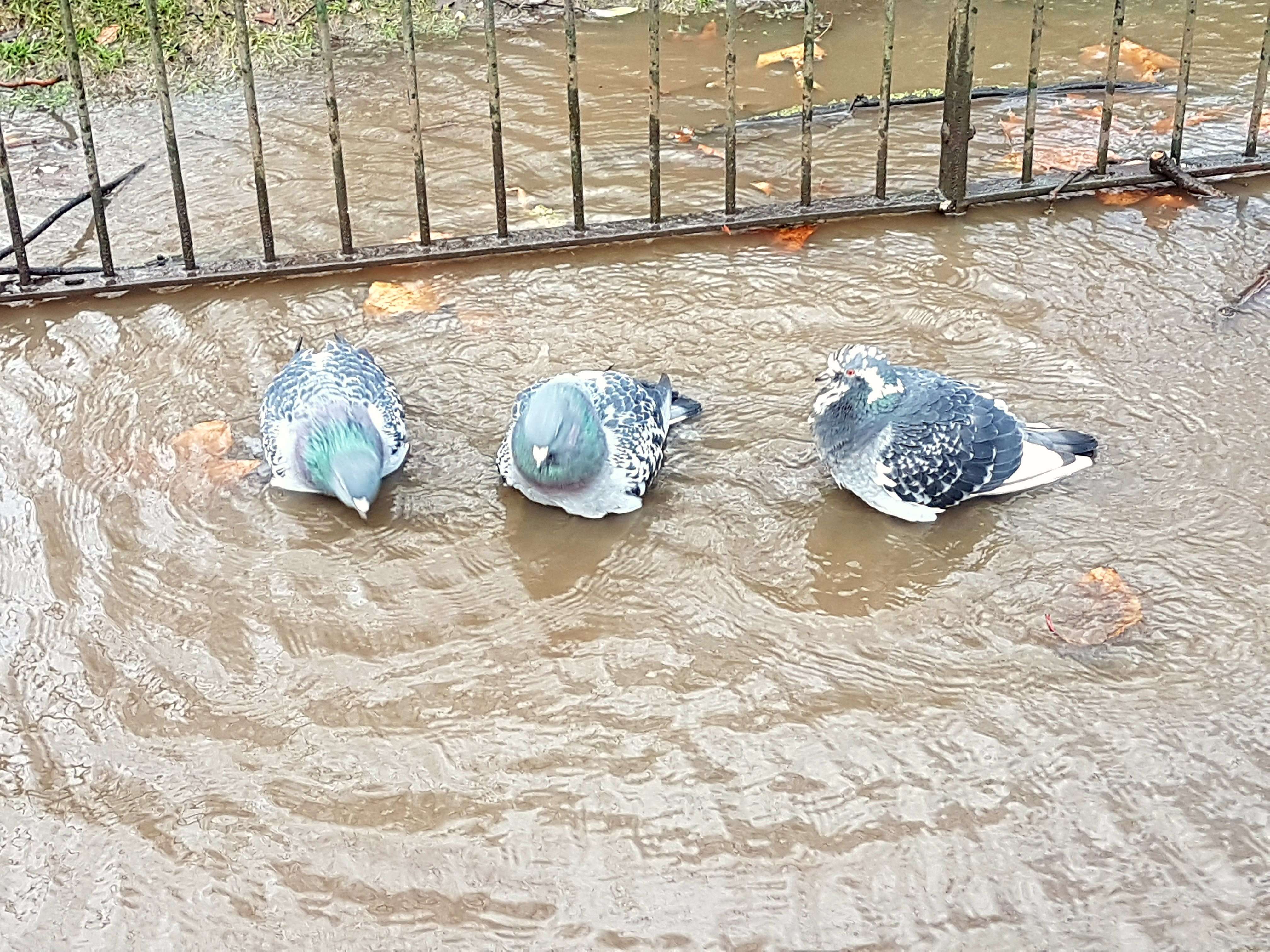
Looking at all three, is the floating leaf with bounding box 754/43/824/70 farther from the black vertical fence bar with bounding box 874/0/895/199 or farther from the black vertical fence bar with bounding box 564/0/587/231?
the black vertical fence bar with bounding box 564/0/587/231

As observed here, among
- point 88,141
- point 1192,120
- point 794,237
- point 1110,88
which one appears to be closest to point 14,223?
point 88,141

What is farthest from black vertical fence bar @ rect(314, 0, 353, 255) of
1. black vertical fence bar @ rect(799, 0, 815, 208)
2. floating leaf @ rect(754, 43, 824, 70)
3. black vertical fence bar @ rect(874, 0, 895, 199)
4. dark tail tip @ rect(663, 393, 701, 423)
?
floating leaf @ rect(754, 43, 824, 70)

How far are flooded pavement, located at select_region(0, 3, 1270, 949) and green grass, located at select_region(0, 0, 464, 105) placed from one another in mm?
2397

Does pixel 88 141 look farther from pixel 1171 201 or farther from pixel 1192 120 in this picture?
pixel 1192 120

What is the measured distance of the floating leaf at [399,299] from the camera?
5773mm

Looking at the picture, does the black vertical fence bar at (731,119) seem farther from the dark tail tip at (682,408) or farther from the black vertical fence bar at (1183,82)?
the black vertical fence bar at (1183,82)

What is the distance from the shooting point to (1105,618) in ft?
12.8

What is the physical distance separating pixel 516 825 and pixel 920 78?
19.8 ft

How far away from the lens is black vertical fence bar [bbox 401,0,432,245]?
18.4 ft

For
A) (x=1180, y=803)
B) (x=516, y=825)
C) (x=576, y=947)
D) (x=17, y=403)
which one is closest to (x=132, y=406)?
(x=17, y=403)

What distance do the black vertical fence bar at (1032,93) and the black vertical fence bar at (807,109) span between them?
3.32 feet

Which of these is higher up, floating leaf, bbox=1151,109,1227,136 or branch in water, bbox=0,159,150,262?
floating leaf, bbox=1151,109,1227,136

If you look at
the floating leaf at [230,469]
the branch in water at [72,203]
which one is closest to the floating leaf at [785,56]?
the branch in water at [72,203]

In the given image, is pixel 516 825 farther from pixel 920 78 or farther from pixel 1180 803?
pixel 920 78
